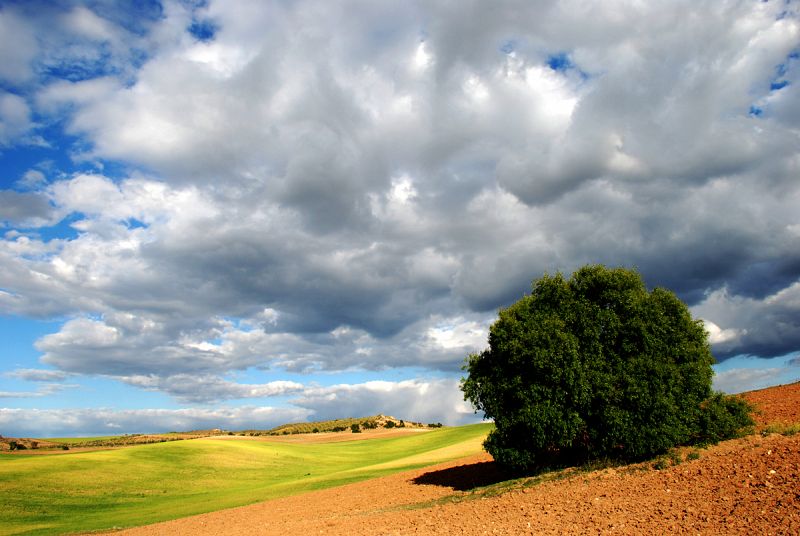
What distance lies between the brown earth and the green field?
846 centimetres

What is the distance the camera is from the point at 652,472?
71.9ft

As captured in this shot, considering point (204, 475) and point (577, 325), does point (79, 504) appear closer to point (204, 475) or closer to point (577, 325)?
point (204, 475)

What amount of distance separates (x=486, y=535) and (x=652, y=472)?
8.85m

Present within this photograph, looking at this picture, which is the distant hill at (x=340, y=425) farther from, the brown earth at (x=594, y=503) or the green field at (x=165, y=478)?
the brown earth at (x=594, y=503)

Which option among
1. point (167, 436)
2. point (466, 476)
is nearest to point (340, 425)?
point (167, 436)

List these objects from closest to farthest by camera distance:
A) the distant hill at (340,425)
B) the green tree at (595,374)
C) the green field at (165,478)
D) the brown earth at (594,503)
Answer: the brown earth at (594,503)
the green tree at (595,374)
the green field at (165,478)
the distant hill at (340,425)

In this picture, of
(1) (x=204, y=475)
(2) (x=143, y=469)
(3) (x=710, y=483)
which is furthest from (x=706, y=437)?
(2) (x=143, y=469)

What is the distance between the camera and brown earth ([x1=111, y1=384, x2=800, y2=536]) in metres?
16.1

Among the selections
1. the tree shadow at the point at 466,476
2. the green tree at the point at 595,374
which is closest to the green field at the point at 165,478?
the tree shadow at the point at 466,476

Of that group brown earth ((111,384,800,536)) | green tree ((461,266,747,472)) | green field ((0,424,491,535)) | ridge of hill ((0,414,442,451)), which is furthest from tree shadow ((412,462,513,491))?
ridge of hill ((0,414,442,451))

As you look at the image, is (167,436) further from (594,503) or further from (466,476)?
(594,503)

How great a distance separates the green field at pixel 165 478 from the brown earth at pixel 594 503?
846cm

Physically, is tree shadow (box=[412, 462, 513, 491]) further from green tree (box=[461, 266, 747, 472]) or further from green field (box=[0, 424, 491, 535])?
green field (box=[0, 424, 491, 535])

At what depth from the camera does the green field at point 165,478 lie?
3797cm
